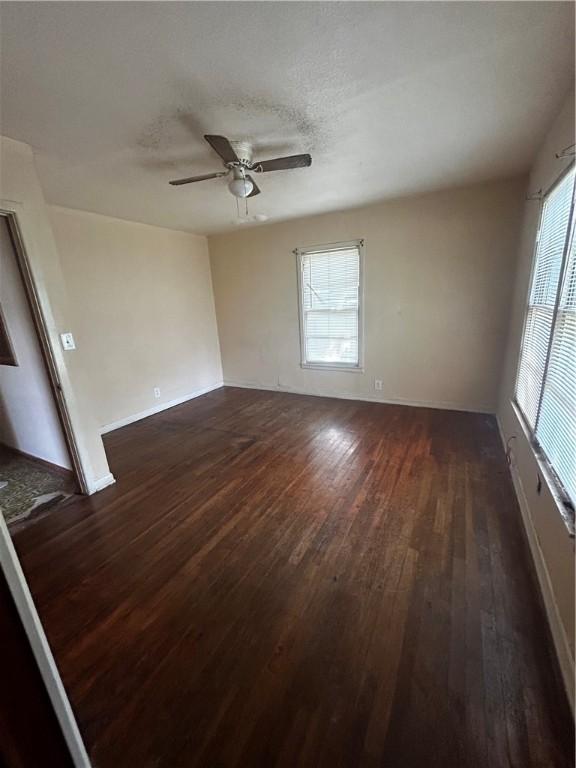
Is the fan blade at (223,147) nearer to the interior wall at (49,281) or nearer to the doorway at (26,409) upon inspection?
the interior wall at (49,281)

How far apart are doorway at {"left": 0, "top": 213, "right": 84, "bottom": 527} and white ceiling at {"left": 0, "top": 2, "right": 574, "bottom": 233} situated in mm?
885

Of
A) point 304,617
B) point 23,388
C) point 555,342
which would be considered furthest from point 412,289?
point 23,388

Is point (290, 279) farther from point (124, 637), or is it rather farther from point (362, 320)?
point (124, 637)

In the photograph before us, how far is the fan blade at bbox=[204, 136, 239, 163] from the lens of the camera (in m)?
1.74

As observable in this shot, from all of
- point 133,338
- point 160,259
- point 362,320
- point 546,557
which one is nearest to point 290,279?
point 362,320

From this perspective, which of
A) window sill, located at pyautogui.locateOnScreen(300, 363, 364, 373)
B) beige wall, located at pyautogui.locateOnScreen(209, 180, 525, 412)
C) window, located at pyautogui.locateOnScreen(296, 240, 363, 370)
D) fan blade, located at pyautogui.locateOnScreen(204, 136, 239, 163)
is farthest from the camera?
window sill, located at pyautogui.locateOnScreen(300, 363, 364, 373)

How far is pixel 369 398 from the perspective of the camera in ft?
14.5

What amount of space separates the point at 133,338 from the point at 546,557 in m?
4.50

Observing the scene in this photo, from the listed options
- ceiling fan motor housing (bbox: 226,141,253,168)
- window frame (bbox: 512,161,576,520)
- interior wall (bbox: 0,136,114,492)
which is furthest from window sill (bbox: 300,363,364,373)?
interior wall (bbox: 0,136,114,492)

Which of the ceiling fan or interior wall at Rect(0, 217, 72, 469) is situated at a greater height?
the ceiling fan

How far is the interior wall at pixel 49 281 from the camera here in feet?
6.48

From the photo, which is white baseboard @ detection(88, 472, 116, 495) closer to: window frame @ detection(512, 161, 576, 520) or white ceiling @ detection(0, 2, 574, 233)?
white ceiling @ detection(0, 2, 574, 233)

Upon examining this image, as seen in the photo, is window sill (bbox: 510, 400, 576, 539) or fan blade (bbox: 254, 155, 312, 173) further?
fan blade (bbox: 254, 155, 312, 173)

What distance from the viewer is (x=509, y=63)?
152 cm
